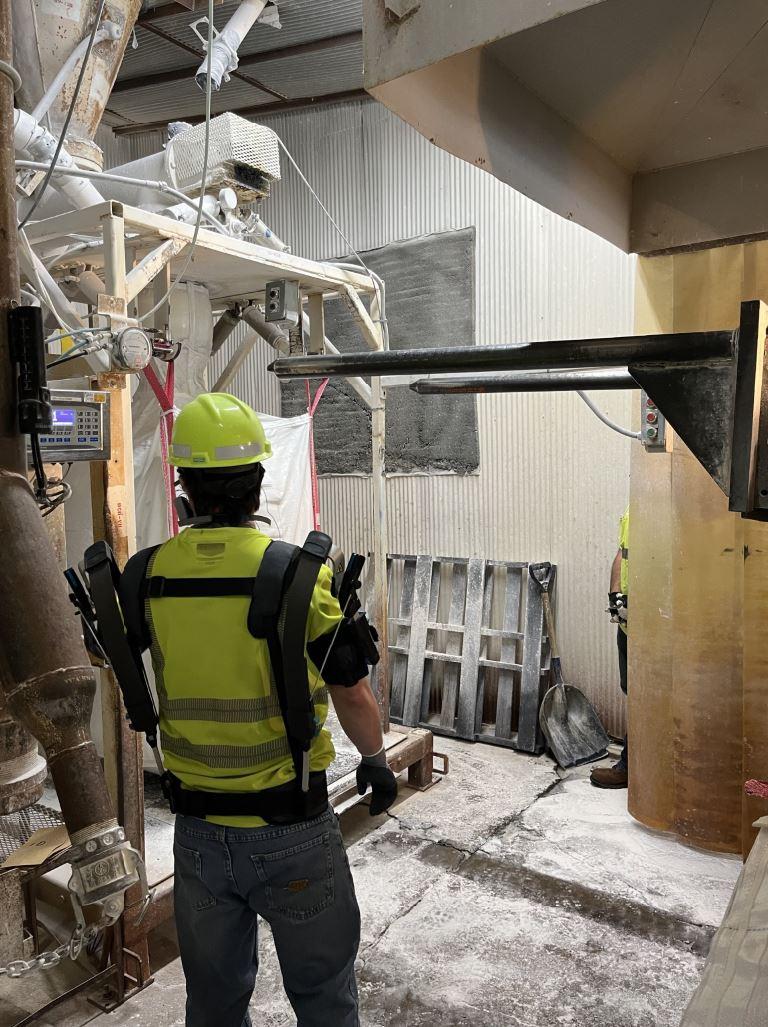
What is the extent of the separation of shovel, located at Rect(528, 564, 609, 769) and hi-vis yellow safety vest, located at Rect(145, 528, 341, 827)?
3291 millimetres

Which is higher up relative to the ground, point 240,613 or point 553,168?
point 553,168

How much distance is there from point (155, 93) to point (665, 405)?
5580 millimetres

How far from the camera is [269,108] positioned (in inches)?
235

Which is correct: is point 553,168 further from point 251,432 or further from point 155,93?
point 155,93

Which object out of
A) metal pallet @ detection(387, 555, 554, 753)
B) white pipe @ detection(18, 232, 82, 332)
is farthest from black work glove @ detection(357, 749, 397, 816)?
metal pallet @ detection(387, 555, 554, 753)

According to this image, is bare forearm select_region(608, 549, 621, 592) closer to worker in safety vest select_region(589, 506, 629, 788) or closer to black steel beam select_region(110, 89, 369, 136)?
worker in safety vest select_region(589, 506, 629, 788)

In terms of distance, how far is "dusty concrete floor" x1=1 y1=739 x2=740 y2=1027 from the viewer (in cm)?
267

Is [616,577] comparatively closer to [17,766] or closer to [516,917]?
[516,917]

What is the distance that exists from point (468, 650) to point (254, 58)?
4.22 metres

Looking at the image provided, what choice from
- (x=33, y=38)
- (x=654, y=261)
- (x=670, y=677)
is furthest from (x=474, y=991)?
(x=33, y=38)

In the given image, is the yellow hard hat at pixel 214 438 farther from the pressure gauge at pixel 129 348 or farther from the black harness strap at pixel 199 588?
the pressure gauge at pixel 129 348

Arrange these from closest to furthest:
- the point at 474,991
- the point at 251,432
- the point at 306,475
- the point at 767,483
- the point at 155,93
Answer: the point at 767,483
the point at 251,432
the point at 474,991
the point at 306,475
the point at 155,93

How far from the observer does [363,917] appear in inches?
126

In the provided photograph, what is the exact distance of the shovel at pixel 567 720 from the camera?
4.86m
